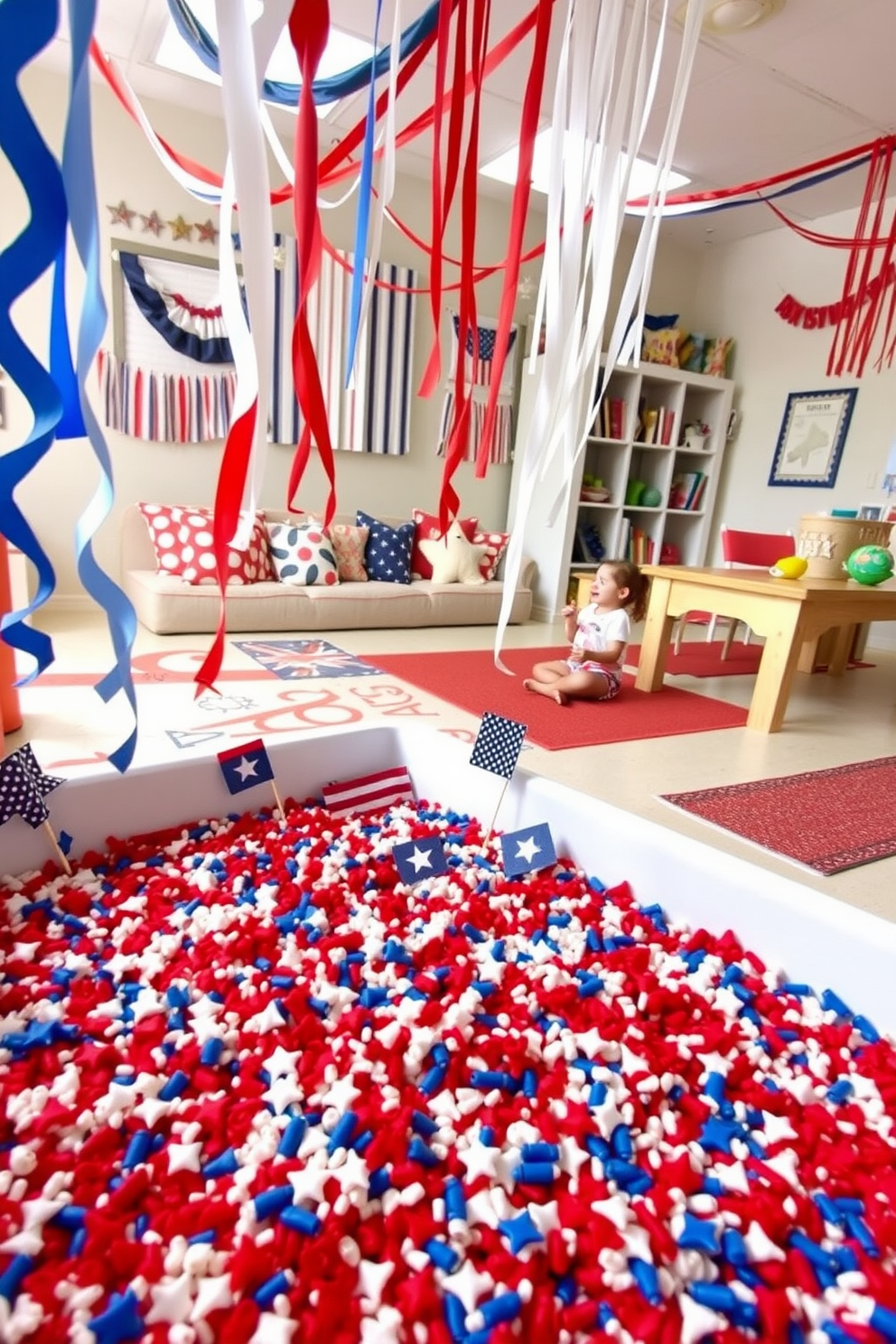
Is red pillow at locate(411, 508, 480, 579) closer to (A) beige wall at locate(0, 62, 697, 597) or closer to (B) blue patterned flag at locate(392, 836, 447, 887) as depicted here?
(A) beige wall at locate(0, 62, 697, 597)

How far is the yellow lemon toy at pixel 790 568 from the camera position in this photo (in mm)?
2635

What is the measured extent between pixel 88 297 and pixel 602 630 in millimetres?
2309

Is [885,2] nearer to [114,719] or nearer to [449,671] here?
[449,671]

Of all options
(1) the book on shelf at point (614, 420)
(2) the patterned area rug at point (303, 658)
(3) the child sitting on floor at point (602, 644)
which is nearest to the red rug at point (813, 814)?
(3) the child sitting on floor at point (602, 644)

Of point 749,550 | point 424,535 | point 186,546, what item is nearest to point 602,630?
point 749,550

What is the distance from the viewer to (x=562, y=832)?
112 cm

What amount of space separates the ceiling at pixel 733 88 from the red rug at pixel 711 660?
244 cm

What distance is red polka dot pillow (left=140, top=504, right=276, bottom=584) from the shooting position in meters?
3.46

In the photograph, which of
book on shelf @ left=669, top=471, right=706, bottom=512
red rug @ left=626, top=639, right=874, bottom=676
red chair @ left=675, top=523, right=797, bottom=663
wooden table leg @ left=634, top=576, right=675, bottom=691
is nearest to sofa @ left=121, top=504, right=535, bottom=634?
wooden table leg @ left=634, top=576, right=675, bottom=691

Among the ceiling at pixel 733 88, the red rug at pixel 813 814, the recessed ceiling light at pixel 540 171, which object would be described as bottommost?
the red rug at pixel 813 814

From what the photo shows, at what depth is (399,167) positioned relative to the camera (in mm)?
4012

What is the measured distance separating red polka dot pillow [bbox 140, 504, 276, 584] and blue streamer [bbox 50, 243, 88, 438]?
9.56 feet

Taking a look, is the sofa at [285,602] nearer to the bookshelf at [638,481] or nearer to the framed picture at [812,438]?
the bookshelf at [638,481]

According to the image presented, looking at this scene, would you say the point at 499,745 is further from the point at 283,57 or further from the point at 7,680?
the point at 283,57
